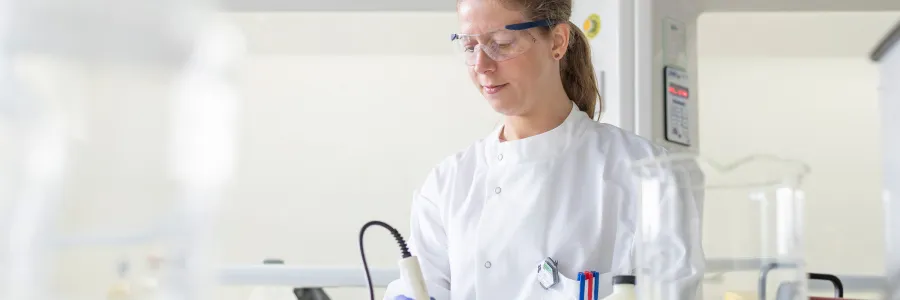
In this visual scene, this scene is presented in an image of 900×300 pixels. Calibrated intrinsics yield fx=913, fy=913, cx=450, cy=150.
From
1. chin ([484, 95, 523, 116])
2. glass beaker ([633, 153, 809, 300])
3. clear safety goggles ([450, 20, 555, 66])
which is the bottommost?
glass beaker ([633, 153, 809, 300])

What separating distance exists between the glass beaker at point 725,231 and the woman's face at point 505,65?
37cm

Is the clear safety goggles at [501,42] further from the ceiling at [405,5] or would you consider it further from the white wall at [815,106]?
the white wall at [815,106]

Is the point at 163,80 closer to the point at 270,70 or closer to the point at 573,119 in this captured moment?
the point at 573,119

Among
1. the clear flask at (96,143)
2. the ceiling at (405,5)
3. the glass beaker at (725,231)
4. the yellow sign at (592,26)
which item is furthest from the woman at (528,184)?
the ceiling at (405,5)

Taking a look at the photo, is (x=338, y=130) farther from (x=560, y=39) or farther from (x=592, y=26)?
(x=560, y=39)

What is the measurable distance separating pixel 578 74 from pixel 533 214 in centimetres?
28

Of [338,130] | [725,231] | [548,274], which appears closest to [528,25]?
[548,274]

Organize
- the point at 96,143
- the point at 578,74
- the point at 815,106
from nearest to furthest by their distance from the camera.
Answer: the point at 96,143 → the point at 578,74 → the point at 815,106

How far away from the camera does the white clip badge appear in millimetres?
1274

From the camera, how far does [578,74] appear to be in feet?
4.91

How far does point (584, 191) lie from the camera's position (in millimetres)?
1366

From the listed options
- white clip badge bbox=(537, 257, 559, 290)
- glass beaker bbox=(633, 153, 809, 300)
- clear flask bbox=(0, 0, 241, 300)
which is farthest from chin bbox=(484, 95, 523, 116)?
clear flask bbox=(0, 0, 241, 300)

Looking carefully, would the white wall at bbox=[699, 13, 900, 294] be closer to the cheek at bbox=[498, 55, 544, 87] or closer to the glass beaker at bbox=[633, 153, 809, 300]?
the cheek at bbox=[498, 55, 544, 87]

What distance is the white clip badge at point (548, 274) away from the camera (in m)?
1.27
